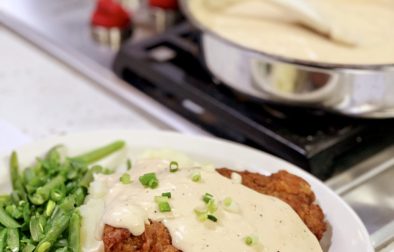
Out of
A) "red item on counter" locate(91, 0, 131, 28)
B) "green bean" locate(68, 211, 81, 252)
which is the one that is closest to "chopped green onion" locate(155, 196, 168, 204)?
"green bean" locate(68, 211, 81, 252)

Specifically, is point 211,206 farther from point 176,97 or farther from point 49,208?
point 176,97

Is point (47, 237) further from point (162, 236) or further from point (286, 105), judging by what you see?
point (286, 105)

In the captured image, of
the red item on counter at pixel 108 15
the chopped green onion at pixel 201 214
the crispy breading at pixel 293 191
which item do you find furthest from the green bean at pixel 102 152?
the red item on counter at pixel 108 15

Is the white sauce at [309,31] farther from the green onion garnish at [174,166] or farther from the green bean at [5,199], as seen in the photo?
the green bean at [5,199]

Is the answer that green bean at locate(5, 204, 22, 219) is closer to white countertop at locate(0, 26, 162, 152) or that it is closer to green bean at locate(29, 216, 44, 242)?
green bean at locate(29, 216, 44, 242)

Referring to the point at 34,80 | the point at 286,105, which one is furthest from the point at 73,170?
the point at 34,80

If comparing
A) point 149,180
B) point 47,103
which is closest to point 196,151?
point 149,180
